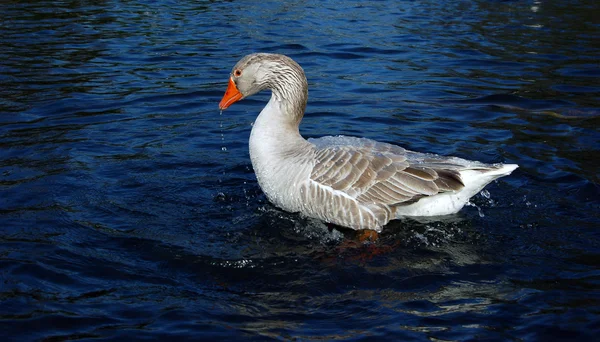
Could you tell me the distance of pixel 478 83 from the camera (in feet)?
36.8

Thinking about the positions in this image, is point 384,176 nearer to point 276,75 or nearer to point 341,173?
point 341,173

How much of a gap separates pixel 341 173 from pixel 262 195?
1.26 meters

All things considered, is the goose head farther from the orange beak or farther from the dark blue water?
the dark blue water

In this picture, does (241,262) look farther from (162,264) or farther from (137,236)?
(137,236)

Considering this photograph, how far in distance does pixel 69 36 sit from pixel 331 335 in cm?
1003

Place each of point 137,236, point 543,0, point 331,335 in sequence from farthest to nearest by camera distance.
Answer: point 543,0, point 137,236, point 331,335

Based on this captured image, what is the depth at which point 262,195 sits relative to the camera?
296 inches

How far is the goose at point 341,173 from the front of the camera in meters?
6.53

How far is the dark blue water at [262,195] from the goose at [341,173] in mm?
243

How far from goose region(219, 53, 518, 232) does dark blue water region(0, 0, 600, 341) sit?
0.24 metres

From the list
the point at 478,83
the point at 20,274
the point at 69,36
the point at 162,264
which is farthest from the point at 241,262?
the point at 69,36

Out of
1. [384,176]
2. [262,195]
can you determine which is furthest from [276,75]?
[384,176]

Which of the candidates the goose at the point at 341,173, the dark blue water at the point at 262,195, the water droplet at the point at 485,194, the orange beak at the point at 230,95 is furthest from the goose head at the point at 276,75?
the water droplet at the point at 485,194

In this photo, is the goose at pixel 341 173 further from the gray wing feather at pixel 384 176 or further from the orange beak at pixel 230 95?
the orange beak at pixel 230 95
